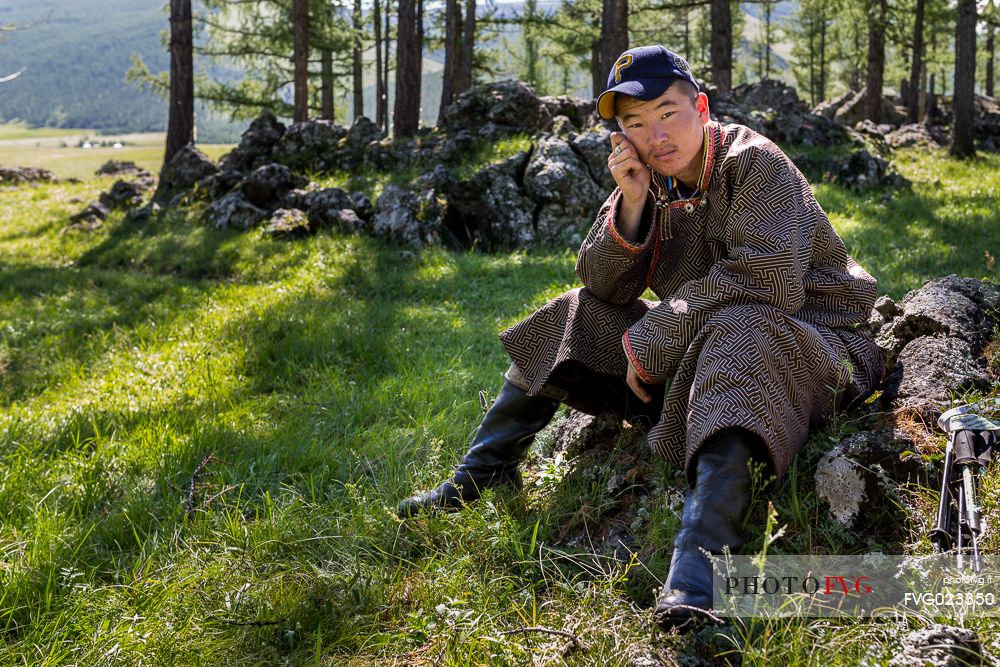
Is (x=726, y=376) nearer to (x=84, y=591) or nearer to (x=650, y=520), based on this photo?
(x=650, y=520)

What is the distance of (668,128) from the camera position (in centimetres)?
298

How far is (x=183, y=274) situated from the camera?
8.95m

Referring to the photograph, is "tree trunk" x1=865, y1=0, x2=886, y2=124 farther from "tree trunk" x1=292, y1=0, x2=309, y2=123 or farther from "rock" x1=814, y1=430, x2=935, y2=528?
"rock" x1=814, y1=430, x2=935, y2=528

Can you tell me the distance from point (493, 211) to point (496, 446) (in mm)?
6413

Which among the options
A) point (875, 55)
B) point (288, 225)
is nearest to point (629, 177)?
point (288, 225)

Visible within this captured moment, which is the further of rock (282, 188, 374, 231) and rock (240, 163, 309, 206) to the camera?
rock (240, 163, 309, 206)

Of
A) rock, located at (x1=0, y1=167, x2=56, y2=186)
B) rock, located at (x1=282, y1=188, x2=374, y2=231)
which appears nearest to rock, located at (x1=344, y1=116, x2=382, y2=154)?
rock, located at (x1=282, y1=188, x2=374, y2=231)

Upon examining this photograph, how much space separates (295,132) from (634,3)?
11328mm

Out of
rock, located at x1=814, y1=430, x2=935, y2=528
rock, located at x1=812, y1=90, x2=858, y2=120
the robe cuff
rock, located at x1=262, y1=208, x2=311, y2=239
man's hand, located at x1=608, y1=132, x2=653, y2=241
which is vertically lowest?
rock, located at x1=814, y1=430, x2=935, y2=528

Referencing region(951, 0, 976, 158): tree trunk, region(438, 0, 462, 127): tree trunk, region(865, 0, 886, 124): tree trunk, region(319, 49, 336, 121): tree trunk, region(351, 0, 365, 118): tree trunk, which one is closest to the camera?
region(951, 0, 976, 158): tree trunk

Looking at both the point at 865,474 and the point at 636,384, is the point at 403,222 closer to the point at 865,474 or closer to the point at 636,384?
the point at 636,384

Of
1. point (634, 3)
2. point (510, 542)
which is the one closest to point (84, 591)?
point (510, 542)

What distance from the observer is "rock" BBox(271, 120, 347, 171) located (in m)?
12.9

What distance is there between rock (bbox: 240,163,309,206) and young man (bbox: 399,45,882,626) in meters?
8.57
